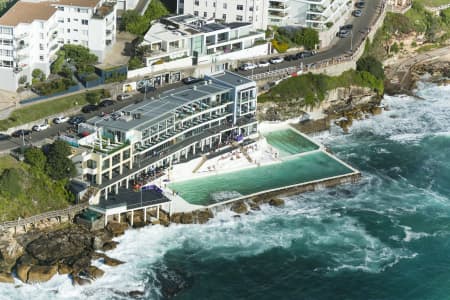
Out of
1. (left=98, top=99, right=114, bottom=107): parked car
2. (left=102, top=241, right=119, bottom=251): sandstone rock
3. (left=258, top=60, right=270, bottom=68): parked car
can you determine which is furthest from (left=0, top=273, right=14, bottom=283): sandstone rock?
(left=258, top=60, right=270, bottom=68): parked car

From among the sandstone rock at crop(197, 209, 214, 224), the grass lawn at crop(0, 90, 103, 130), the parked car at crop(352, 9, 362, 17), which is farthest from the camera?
the parked car at crop(352, 9, 362, 17)

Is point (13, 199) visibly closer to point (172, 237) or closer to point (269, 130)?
point (172, 237)

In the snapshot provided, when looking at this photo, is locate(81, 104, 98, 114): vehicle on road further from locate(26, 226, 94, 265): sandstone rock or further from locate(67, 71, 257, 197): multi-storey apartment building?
locate(26, 226, 94, 265): sandstone rock

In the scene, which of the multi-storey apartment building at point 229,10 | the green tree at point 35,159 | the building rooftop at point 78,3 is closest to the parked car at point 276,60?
the multi-storey apartment building at point 229,10

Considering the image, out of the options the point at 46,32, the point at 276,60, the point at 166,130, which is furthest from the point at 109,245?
the point at 276,60

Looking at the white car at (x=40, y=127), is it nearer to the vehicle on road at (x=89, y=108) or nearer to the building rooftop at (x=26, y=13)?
the vehicle on road at (x=89, y=108)

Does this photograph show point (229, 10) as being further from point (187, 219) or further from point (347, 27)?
point (187, 219)
